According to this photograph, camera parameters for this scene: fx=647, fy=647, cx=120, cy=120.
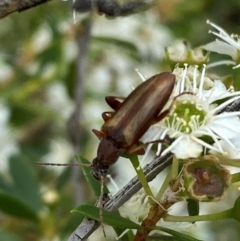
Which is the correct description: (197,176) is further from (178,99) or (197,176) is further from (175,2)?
(175,2)

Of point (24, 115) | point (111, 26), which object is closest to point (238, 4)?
point (111, 26)

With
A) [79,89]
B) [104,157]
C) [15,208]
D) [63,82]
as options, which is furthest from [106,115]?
[63,82]

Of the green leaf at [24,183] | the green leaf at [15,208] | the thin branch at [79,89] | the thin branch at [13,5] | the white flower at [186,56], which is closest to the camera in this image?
the thin branch at [13,5]

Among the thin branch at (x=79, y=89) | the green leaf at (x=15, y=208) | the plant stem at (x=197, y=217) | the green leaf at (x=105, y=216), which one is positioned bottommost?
the plant stem at (x=197, y=217)

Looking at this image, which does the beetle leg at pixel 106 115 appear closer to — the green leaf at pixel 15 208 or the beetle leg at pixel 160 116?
the beetle leg at pixel 160 116

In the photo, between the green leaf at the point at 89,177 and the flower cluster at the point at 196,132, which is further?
the green leaf at the point at 89,177

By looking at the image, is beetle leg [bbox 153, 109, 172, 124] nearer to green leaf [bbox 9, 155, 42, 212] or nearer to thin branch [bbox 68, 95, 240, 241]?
thin branch [bbox 68, 95, 240, 241]

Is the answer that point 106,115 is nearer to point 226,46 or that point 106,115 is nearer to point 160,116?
point 160,116

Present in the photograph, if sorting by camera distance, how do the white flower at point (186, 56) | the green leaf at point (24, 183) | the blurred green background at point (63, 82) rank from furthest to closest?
the blurred green background at point (63, 82)
the green leaf at point (24, 183)
the white flower at point (186, 56)

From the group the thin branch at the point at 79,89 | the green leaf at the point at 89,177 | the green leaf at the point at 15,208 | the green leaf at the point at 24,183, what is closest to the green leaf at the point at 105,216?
the green leaf at the point at 89,177
